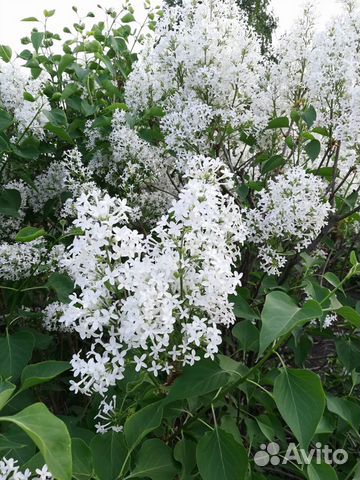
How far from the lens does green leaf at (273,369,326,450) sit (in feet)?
3.75

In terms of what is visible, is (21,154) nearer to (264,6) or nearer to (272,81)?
(272,81)

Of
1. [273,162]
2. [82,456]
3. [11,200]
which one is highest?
[273,162]

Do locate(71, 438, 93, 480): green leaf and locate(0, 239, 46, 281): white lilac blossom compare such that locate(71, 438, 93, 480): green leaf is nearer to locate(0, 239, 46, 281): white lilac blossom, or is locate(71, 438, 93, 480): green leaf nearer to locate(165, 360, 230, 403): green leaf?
locate(165, 360, 230, 403): green leaf

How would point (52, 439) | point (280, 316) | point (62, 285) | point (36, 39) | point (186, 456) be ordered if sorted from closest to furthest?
1. point (52, 439)
2. point (280, 316)
3. point (186, 456)
4. point (62, 285)
5. point (36, 39)

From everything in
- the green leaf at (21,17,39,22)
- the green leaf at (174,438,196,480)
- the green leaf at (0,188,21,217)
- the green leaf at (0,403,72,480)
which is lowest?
the green leaf at (174,438,196,480)

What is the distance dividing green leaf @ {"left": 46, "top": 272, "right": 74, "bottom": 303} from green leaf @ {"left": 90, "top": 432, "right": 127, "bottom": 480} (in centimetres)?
58

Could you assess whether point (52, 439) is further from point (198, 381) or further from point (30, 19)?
point (30, 19)

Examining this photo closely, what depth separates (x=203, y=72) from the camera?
2.34 metres

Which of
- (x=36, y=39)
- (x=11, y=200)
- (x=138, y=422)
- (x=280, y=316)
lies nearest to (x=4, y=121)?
(x=11, y=200)

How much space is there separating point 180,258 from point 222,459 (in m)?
0.51

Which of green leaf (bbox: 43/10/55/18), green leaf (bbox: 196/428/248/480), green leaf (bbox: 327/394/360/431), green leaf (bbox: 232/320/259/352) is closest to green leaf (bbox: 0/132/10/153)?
green leaf (bbox: 43/10/55/18)

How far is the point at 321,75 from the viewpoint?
2.28 m

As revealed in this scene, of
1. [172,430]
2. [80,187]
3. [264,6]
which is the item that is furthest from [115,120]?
[264,6]

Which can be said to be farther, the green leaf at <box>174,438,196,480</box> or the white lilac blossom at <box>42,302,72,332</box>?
the white lilac blossom at <box>42,302,72,332</box>
